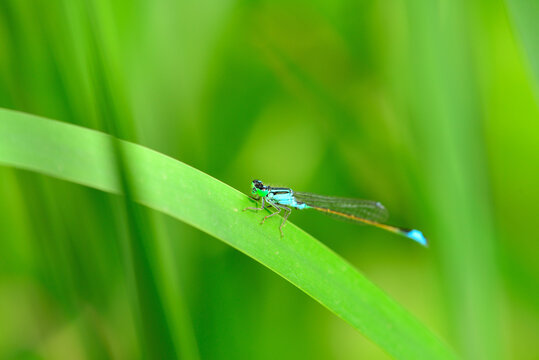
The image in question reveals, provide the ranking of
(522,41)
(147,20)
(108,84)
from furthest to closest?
(147,20), (522,41), (108,84)

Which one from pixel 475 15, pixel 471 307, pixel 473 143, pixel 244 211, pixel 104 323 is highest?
pixel 475 15

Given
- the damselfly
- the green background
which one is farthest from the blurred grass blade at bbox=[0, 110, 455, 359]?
the damselfly

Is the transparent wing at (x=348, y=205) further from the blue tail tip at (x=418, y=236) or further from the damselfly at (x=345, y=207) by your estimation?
the blue tail tip at (x=418, y=236)

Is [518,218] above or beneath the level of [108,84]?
above

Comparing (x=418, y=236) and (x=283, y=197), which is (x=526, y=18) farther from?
(x=283, y=197)

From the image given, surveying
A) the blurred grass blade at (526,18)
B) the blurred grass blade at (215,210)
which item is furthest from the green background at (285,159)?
the blurred grass blade at (215,210)

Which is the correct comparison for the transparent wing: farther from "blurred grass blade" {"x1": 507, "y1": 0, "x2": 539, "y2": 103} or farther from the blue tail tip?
"blurred grass blade" {"x1": 507, "y1": 0, "x2": 539, "y2": 103}

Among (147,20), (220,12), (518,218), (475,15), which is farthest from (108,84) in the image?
(518,218)

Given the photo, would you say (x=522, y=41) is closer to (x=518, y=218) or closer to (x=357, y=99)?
(x=357, y=99)

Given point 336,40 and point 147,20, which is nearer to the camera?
point 147,20
